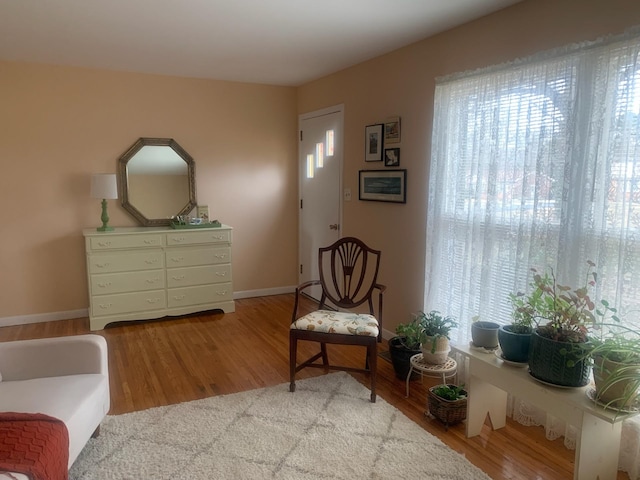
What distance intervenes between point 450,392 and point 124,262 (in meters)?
3.09

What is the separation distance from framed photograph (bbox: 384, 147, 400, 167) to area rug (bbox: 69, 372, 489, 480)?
181 cm

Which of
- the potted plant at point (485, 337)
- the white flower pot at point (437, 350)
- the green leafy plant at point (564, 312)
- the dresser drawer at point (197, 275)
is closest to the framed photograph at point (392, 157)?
the white flower pot at point (437, 350)

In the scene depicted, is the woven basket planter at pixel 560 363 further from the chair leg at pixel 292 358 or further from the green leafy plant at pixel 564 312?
the chair leg at pixel 292 358

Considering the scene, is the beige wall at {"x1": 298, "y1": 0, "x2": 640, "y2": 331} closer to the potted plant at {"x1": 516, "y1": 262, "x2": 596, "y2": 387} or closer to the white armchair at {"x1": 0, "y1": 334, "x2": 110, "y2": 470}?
the potted plant at {"x1": 516, "y1": 262, "x2": 596, "y2": 387}

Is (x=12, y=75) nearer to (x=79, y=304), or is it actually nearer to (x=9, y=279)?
(x=9, y=279)

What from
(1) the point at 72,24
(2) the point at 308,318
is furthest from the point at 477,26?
(1) the point at 72,24

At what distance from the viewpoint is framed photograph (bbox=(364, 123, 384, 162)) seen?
12.4 ft

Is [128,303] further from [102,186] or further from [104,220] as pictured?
[102,186]

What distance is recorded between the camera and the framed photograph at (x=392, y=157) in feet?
11.8

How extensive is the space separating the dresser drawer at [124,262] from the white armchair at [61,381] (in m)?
1.88

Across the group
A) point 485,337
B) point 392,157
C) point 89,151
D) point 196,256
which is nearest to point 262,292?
point 196,256

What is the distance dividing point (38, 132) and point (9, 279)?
4.56 ft

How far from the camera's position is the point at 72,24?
3014 mm

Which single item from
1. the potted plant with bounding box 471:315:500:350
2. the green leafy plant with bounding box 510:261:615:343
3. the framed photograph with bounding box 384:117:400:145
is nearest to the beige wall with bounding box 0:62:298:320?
the framed photograph with bounding box 384:117:400:145
